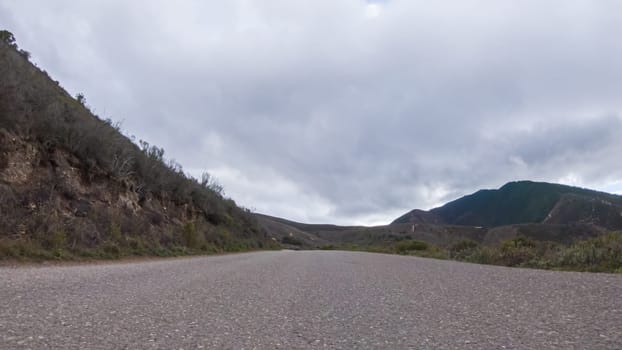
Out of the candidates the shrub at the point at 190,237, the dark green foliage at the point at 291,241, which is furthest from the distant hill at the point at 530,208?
the dark green foliage at the point at 291,241

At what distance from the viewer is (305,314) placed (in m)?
3.96

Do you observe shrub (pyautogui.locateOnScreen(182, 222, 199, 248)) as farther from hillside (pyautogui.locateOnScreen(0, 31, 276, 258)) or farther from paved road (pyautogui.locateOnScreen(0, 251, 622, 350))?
paved road (pyautogui.locateOnScreen(0, 251, 622, 350))

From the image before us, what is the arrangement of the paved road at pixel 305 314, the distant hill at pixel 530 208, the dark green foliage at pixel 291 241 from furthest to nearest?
the dark green foliage at pixel 291 241 → the distant hill at pixel 530 208 → the paved road at pixel 305 314

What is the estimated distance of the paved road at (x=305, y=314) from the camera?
9.61 feet

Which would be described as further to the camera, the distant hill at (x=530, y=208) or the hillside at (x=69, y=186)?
the distant hill at (x=530, y=208)

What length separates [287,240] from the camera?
80.5m

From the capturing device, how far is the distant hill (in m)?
42.7

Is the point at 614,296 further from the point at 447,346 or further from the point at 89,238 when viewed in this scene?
the point at 89,238

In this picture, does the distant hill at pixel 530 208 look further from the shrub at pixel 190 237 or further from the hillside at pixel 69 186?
the hillside at pixel 69 186

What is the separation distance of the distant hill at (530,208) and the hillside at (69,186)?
35002 millimetres

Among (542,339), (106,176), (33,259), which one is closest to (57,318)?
(542,339)

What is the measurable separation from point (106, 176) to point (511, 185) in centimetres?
10568

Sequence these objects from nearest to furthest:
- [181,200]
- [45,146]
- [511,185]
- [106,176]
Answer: [45,146] < [106,176] < [181,200] < [511,185]

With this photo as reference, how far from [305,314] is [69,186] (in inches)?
460
